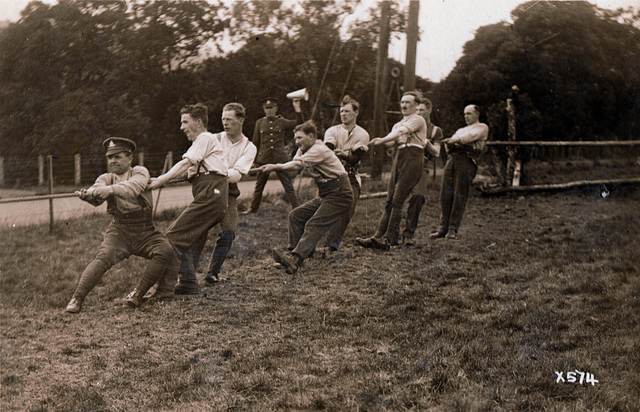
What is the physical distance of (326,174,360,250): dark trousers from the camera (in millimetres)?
3992

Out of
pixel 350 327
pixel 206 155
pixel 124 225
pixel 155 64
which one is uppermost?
pixel 155 64

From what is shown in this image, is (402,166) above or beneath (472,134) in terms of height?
beneath

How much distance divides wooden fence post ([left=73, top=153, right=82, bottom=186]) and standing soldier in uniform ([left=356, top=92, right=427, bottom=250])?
1790 mm

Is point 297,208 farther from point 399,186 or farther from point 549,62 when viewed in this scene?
point 549,62

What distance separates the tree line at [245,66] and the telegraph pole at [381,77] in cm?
5

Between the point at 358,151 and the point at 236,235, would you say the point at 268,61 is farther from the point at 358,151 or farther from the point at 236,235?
the point at 236,235

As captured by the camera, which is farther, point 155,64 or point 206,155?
point 155,64

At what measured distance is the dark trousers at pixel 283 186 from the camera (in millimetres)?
3818

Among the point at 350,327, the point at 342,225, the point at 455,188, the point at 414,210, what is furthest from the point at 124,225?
the point at 455,188

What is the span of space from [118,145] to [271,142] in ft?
3.28

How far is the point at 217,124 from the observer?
11.2ft

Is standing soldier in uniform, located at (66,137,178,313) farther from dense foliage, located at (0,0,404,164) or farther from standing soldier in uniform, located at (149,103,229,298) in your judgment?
dense foliage, located at (0,0,404,164)

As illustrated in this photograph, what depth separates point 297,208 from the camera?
3.91 meters

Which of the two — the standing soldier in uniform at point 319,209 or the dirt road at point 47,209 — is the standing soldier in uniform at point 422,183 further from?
the dirt road at point 47,209
